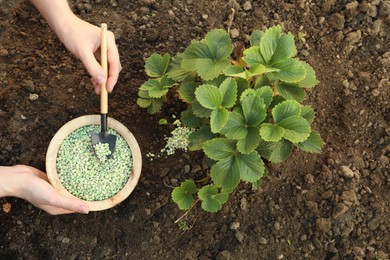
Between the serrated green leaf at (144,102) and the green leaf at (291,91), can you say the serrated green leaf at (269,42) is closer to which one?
the green leaf at (291,91)

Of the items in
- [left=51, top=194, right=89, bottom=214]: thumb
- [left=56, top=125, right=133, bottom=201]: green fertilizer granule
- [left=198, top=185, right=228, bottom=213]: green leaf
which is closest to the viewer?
[left=51, top=194, right=89, bottom=214]: thumb

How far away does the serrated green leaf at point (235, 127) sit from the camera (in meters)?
1.53

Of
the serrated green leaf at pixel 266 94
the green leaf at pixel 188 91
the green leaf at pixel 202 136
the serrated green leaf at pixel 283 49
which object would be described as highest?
the serrated green leaf at pixel 283 49

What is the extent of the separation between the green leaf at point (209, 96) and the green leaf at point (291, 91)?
0.25m

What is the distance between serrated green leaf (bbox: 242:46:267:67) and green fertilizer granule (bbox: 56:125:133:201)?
2.00 feet

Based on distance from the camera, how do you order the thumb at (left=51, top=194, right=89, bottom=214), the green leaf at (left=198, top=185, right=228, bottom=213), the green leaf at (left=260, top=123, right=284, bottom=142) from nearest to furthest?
the green leaf at (left=260, top=123, right=284, bottom=142) → the thumb at (left=51, top=194, right=89, bottom=214) → the green leaf at (left=198, top=185, right=228, bottom=213)

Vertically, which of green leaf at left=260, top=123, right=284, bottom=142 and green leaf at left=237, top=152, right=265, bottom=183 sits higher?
green leaf at left=260, top=123, right=284, bottom=142

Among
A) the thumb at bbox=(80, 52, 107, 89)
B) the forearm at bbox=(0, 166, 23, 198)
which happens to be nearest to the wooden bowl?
the forearm at bbox=(0, 166, 23, 198)

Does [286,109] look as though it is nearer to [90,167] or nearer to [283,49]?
[283,49]

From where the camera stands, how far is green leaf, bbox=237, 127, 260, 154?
1.51 meters

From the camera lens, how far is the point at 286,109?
154cm

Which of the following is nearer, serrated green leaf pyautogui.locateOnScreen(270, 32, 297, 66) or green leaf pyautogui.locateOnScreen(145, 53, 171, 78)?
serrated green leaf pyautogui.locateOnScreen(270, 32, 297, 66)

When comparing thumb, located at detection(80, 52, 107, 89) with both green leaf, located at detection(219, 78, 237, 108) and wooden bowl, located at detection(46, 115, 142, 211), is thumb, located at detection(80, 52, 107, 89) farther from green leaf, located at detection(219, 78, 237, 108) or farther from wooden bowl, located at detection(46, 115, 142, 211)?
green leaf, located at detection(219, 78, 237, 108)

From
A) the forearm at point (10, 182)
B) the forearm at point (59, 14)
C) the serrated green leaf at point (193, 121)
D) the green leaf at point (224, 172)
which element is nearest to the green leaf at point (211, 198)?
the green leaf at point (224, 172)
